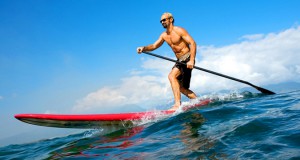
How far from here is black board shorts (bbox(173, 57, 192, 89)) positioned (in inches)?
330

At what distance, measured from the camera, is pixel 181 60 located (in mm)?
8383

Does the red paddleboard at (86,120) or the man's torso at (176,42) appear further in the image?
the man's torso at (176,42)

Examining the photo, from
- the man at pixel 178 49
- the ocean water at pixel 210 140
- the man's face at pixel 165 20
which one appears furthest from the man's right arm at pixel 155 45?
the ocean water at pixel 210 140

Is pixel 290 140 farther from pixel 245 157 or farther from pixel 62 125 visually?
pixel 62 125

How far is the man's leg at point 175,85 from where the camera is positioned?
7972 millimetres

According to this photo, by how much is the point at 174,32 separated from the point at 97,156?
4.79 m

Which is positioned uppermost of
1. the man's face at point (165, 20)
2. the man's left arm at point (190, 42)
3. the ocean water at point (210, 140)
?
the man's face at point (165, 20)

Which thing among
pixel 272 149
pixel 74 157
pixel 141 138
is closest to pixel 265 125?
pixel 272 149

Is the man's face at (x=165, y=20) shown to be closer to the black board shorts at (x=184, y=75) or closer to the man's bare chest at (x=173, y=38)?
the man's bare chest at (x=173, y=38)

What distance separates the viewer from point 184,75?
853cm

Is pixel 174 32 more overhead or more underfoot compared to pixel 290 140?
more overhead

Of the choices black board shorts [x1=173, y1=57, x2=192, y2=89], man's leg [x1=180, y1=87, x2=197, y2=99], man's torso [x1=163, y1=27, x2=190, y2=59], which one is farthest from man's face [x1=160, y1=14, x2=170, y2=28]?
man's leg [x1=180, y1=87, x2=197, y2=99]

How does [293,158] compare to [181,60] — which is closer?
[293,158]

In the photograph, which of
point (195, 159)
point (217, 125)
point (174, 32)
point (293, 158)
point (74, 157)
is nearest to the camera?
point (293, 158)
